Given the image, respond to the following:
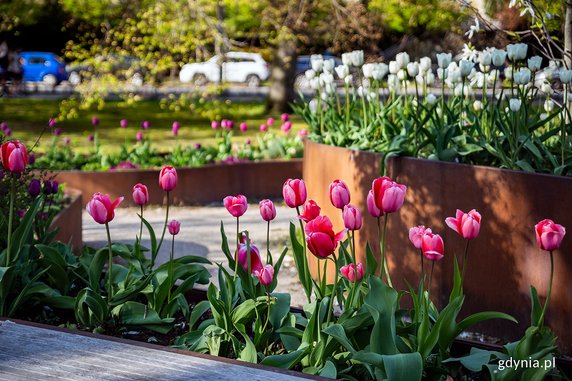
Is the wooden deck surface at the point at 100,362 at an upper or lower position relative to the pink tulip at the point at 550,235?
lower

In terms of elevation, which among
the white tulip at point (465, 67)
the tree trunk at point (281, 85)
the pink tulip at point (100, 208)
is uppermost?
the tree trunk at point (281, 85)

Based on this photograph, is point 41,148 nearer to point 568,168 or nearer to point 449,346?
point 568,168

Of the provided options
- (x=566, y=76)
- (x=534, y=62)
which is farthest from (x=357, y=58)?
(x=566, y=76)

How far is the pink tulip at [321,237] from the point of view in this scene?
3051 millimetres

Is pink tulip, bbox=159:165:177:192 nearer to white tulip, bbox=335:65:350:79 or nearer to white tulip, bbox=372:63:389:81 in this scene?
white tulip, bbox=372:63:389:81

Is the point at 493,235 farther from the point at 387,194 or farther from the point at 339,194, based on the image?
the point at 387,194

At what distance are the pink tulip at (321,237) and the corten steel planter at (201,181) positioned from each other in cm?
747

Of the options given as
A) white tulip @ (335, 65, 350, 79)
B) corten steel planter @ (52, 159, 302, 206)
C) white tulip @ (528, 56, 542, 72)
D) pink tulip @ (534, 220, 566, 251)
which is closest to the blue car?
corten steel planter @ (52, 159, 302, 206)

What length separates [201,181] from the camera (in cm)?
1073

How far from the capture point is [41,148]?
47.1ft

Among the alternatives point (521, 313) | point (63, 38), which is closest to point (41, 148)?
point (521, 313)

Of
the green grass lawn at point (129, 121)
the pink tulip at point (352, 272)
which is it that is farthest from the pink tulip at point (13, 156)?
the green grass lawn at point (129, 121)

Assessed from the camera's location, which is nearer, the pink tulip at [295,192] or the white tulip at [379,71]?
the pink tulip at [295,192]

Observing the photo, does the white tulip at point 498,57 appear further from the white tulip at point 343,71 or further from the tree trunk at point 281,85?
the tree trunk at point 281,85
